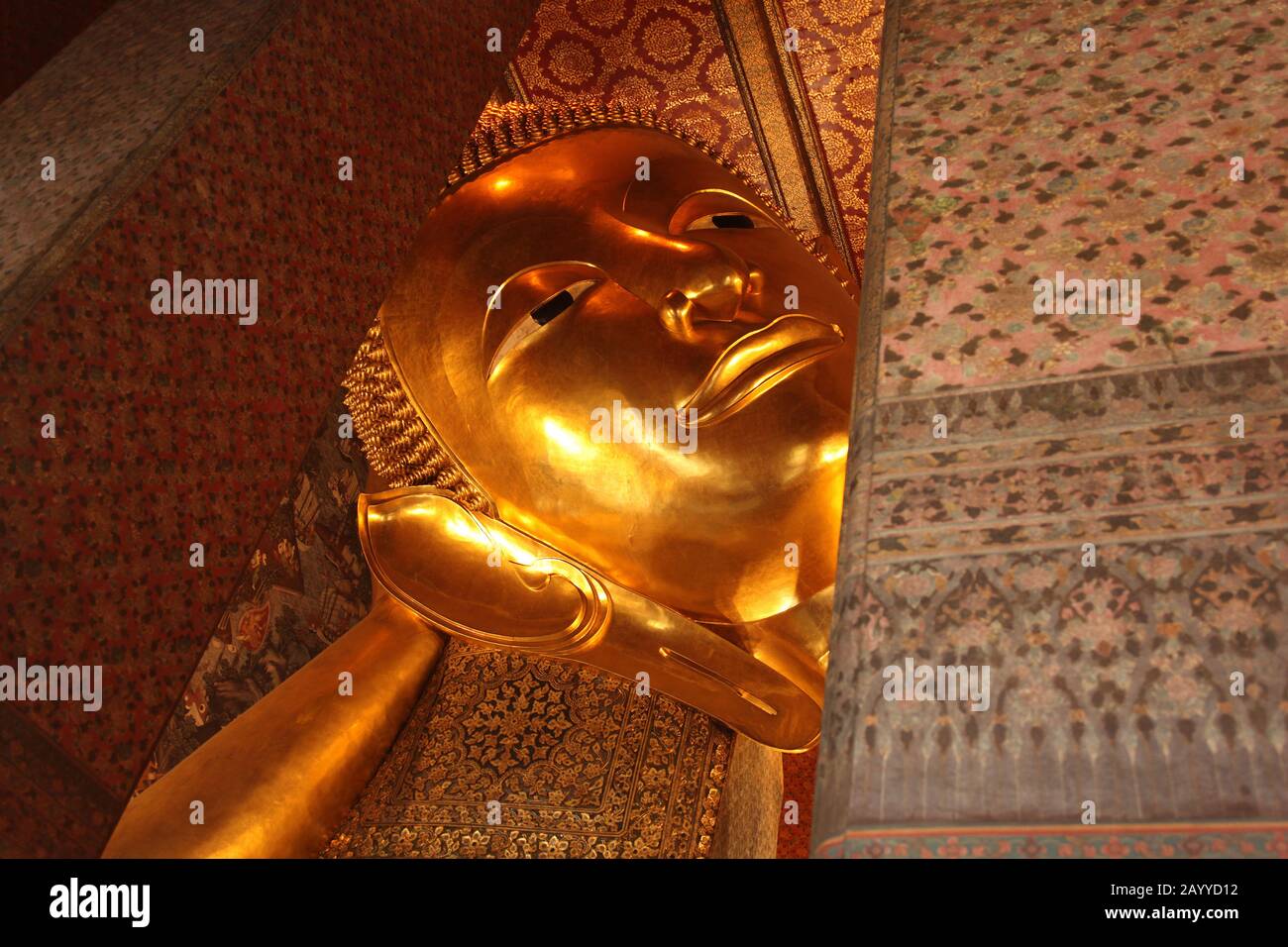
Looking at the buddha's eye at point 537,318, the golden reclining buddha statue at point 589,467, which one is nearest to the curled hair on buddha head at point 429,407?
the golden reclining buddha statue at point 589,467

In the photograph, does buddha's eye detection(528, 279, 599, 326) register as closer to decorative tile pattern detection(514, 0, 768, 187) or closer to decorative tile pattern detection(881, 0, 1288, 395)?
decorative tile pattern detection(881, 0, 1288, 395)

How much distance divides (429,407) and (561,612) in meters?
0.45

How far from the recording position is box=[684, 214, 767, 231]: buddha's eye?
2537 mm

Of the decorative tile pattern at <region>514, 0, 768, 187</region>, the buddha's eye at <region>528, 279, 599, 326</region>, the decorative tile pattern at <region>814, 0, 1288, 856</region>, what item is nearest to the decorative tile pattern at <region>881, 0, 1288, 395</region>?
the decorative tile pattern at <region>814, 0, 1288, 856</region>

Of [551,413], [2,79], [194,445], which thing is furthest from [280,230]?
[2,79]

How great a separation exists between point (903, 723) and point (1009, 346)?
14.5 inches

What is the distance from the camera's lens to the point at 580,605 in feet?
7.52

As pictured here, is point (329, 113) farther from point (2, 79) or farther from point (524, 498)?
point (2, 79)

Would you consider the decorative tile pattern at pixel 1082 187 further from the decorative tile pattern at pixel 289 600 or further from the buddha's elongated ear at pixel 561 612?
the decorative tile pattern at pixel 289 600

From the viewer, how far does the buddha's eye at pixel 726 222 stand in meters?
2.54

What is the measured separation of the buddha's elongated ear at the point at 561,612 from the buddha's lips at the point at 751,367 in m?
0.35

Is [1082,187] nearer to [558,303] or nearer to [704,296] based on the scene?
[704,296]

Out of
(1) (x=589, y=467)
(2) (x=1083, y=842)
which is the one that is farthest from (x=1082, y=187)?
(1) (x=589, y=467)

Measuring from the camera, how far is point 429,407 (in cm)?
242
